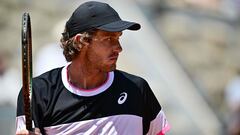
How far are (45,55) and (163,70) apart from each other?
1.79 metres

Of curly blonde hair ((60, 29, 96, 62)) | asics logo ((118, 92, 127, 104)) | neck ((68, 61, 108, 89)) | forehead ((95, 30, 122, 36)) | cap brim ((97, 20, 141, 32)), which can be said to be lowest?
asics logo ((118, 92, 127, 104))

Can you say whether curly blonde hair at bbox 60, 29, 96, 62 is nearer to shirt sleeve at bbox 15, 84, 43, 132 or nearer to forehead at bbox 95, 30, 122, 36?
forehead at bbox 95, 30, 122, 36

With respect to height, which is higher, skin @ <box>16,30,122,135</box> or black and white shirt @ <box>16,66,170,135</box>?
skin @ <box>16,30,122,135</box>

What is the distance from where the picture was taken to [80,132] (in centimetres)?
514

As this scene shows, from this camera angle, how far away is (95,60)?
523cm

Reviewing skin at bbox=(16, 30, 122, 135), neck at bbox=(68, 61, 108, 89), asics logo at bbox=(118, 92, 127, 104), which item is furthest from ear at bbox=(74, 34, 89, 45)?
asics logo at bbox=(118, 92, 127, 104)

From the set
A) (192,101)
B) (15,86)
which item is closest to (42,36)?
(15,86)

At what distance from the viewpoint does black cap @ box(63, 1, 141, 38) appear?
202 inches

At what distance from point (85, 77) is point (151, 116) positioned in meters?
0.45

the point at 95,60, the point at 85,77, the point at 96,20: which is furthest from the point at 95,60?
the point at 96,20

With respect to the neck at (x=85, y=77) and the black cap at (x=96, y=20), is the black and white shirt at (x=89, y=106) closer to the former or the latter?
the neck at (x=85, y=77)

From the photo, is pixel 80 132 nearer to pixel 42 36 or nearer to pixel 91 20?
pixel 91 20

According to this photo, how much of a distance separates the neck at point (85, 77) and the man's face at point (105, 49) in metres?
0.05

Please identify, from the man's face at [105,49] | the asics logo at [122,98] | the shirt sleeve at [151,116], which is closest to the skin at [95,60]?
the man's face at [105,49]
